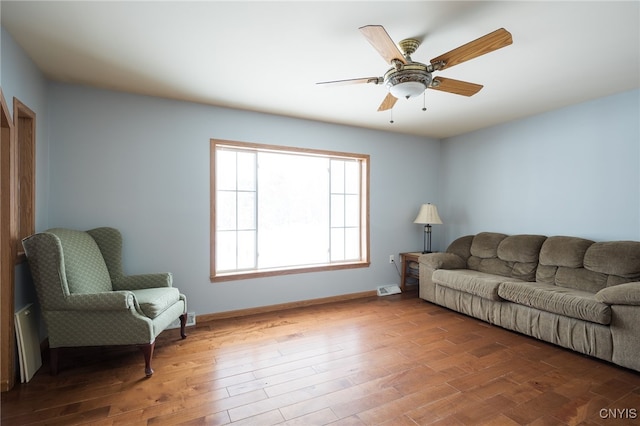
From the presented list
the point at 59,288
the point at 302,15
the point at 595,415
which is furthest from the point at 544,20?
the point at 59,288

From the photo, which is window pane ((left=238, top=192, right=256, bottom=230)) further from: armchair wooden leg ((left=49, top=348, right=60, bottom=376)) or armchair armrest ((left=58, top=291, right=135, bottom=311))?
armchair wooden leg ((left=49, top=348, right=60, bottom=376))

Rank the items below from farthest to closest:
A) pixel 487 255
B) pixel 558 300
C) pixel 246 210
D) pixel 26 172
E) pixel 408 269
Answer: pixel 408 269 < pixel 487 255 < pixel 246 210 < pixel 558 300 < pixel 26 172

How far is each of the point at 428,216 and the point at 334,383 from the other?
3.00 meters

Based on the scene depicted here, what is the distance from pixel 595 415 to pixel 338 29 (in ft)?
9.50

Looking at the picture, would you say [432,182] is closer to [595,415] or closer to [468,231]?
[468,231]

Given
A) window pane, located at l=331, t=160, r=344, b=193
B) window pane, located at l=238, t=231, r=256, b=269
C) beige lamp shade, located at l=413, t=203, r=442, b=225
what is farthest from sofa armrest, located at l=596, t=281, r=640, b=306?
window pane, located at l=238, t=231, r=256, b=269

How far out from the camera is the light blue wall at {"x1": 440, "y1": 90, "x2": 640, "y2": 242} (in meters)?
3.12

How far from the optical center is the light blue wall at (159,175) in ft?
9.64

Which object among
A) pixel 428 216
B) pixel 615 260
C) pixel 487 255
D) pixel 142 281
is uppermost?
pixel 428 216

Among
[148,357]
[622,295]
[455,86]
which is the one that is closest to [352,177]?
[455,86]

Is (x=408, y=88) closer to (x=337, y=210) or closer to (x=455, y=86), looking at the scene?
(x=455, y=86)

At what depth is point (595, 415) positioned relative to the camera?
1842 mm

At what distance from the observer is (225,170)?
367 cm

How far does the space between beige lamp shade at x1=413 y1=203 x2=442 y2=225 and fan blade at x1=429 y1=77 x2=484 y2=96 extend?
2.35 m
